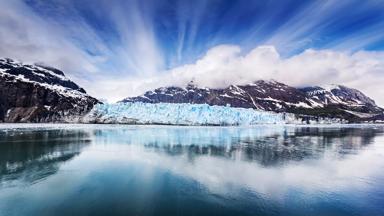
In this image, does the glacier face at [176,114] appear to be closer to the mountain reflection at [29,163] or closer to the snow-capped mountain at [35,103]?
the snow-capped mountain at [35,103]

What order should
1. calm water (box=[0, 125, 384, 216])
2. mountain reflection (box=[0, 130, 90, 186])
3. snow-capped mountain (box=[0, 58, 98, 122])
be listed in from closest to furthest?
calm water (box=[0, 125, 384, 216]), mountain reflection (box=[0, 130, 90, 186]), snow-capped mountain (box=[0, 58, 98, 122])

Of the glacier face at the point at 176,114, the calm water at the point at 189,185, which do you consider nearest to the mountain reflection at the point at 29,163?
the calm water at the point at 189,185

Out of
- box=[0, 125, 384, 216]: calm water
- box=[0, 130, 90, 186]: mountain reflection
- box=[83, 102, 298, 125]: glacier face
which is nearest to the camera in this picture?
box=[0, 125, 384, 216]: calm water

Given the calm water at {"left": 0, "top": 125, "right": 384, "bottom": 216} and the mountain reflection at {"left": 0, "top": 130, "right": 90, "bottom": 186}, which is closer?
the calm water at {"left": 0, "top": 125, "right": 384, "bottom": 216}

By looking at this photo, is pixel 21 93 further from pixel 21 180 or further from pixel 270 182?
pixel 270 182

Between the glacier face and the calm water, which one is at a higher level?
the glacier face

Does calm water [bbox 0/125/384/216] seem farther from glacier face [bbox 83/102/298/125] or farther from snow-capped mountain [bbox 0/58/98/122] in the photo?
snow-capped mountain [bbox 0/58/98/122]

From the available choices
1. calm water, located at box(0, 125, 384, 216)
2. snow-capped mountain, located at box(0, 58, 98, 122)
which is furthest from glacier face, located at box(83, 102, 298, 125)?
calm water, located at box(0, 125, 384, 216)

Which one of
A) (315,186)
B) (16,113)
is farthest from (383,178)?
(16,113)

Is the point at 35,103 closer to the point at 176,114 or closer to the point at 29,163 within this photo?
the point at 176,114
